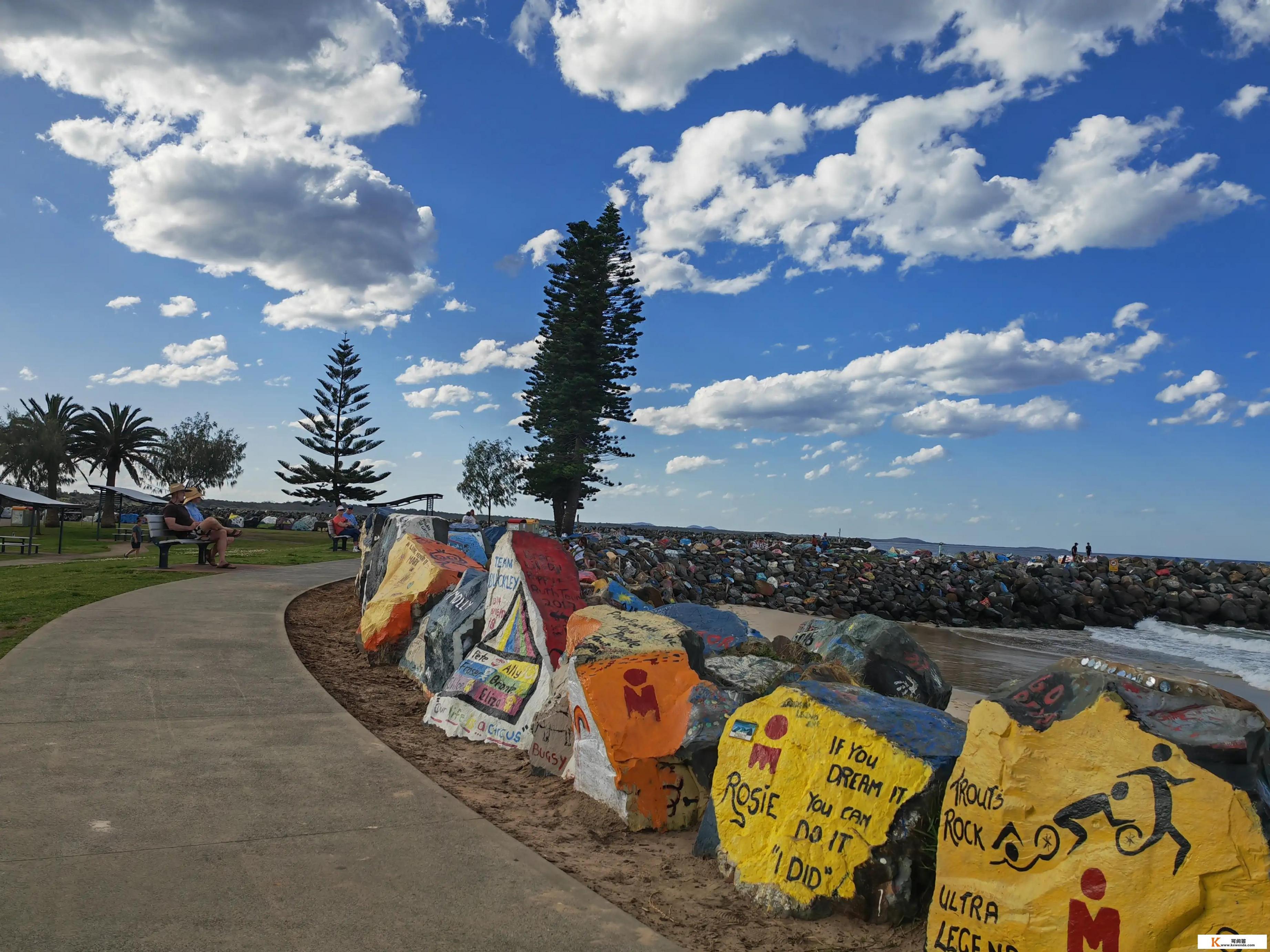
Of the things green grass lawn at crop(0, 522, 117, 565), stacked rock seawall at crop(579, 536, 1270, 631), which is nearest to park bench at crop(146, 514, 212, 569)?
green grass lawn at crop(0, 522, 117, 565)

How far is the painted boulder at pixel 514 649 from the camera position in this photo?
590cm

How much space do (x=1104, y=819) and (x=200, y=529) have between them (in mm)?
17972

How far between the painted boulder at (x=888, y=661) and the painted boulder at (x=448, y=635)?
3108mm

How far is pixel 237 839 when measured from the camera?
12.0ft

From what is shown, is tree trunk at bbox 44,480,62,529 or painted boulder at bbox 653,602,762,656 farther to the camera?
tree trunk at bbox 44,480,62,529

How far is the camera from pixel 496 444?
238ft

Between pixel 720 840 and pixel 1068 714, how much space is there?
1807 mm

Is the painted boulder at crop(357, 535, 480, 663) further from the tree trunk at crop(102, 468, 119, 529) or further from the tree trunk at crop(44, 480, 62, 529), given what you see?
the tree trunk at crop(44, 480, 62, 529)

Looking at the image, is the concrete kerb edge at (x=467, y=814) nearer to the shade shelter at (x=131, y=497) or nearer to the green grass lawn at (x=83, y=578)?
the green grass lawn at (x=83, y=578)

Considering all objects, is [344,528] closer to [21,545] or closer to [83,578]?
[21,545]

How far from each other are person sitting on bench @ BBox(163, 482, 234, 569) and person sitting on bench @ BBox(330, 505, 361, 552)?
10080mm

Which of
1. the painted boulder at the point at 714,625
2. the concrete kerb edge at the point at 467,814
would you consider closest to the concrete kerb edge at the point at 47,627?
the concrete kerb edge at the point at 467,814

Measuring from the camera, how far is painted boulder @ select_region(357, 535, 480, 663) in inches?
336

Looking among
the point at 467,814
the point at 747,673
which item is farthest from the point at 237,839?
the point at 747,673
